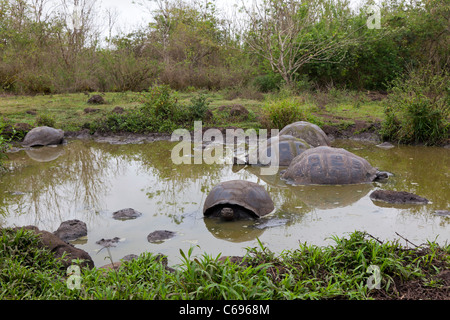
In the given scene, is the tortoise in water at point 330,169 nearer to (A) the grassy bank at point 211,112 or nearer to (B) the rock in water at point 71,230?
(B) the rock in water at point 71,230

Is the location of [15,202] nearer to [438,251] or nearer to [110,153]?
[110,153]

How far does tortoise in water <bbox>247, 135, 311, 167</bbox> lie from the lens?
7.91 meters

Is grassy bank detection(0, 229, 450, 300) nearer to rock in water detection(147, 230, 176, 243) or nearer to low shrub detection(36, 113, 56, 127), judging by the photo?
rock in water detection(147, 230, 176, 243)

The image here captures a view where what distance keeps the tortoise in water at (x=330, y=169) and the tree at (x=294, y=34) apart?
10004 millimetres

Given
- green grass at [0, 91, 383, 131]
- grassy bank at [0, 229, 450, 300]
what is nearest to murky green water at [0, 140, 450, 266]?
grassy bank at [0, 229, 450, 300]

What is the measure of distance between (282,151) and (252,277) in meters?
5.37

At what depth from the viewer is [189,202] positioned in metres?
5.89

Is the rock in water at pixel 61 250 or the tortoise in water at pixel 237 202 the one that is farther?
the tortoise in water at pixel 237 202

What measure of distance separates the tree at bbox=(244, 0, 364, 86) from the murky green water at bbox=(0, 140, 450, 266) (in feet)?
26.9

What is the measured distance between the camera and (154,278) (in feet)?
9.52

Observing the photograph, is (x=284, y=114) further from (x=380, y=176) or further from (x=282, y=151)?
(x=380, y=176)

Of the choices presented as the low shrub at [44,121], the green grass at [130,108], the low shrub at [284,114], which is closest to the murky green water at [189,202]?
the low shrub at [44,121]

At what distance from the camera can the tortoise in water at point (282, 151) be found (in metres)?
7.91

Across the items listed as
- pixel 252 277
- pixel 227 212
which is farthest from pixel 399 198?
pixel 252 277
